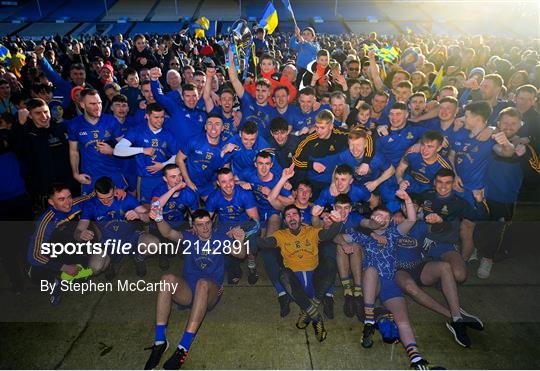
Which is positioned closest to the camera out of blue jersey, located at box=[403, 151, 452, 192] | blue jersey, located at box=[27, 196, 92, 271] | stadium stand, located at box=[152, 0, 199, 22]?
blue jersey, located at box=[27, 196, 92, 271]

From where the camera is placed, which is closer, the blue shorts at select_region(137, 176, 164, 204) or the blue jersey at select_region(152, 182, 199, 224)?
the blue jersey at select_region(152, 182, 199, 224)

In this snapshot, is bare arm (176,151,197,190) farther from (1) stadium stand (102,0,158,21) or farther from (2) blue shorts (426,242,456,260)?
(1) stadium stand (102,0,158,21)

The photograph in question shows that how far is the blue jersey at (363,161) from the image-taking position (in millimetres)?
5168

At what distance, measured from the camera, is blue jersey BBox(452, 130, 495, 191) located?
16.4 feet

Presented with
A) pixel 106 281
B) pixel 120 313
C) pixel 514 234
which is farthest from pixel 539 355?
pixel 106 281

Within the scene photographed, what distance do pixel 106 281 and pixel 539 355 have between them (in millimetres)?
5854

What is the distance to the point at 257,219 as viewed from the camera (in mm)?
5035

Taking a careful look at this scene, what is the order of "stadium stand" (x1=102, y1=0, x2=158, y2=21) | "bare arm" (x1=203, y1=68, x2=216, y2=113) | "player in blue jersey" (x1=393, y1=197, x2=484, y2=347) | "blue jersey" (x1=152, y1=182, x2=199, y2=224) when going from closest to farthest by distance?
1. "player in blue jersey" (x1=393, y1=197, x2=484, y2=347)
2. "blue jersey" (x1=152, y1=182, x2=199, y2=224)
3. "bare arm" (x1=203, y1=68, x2=216, y2=113)
4. "stadium stand" (x1=102, y1=0, x2=158, y2=21)

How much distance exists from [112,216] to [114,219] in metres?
0.06

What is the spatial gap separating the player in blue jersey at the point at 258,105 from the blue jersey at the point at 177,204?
1684 millimetres

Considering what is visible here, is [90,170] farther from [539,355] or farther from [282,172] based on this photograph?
[539,355]

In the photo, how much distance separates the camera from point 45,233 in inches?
180

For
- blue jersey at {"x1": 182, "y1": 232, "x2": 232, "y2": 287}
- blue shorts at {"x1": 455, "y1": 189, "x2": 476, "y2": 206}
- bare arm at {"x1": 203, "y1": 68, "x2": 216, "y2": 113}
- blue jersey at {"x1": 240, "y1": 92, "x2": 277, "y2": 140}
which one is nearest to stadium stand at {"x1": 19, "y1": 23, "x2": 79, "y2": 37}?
bare arm at {"x1": 203, "y1": 68, "x2": 216, "y2": 113}

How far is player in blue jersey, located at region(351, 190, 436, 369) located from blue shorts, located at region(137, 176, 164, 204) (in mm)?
3211
